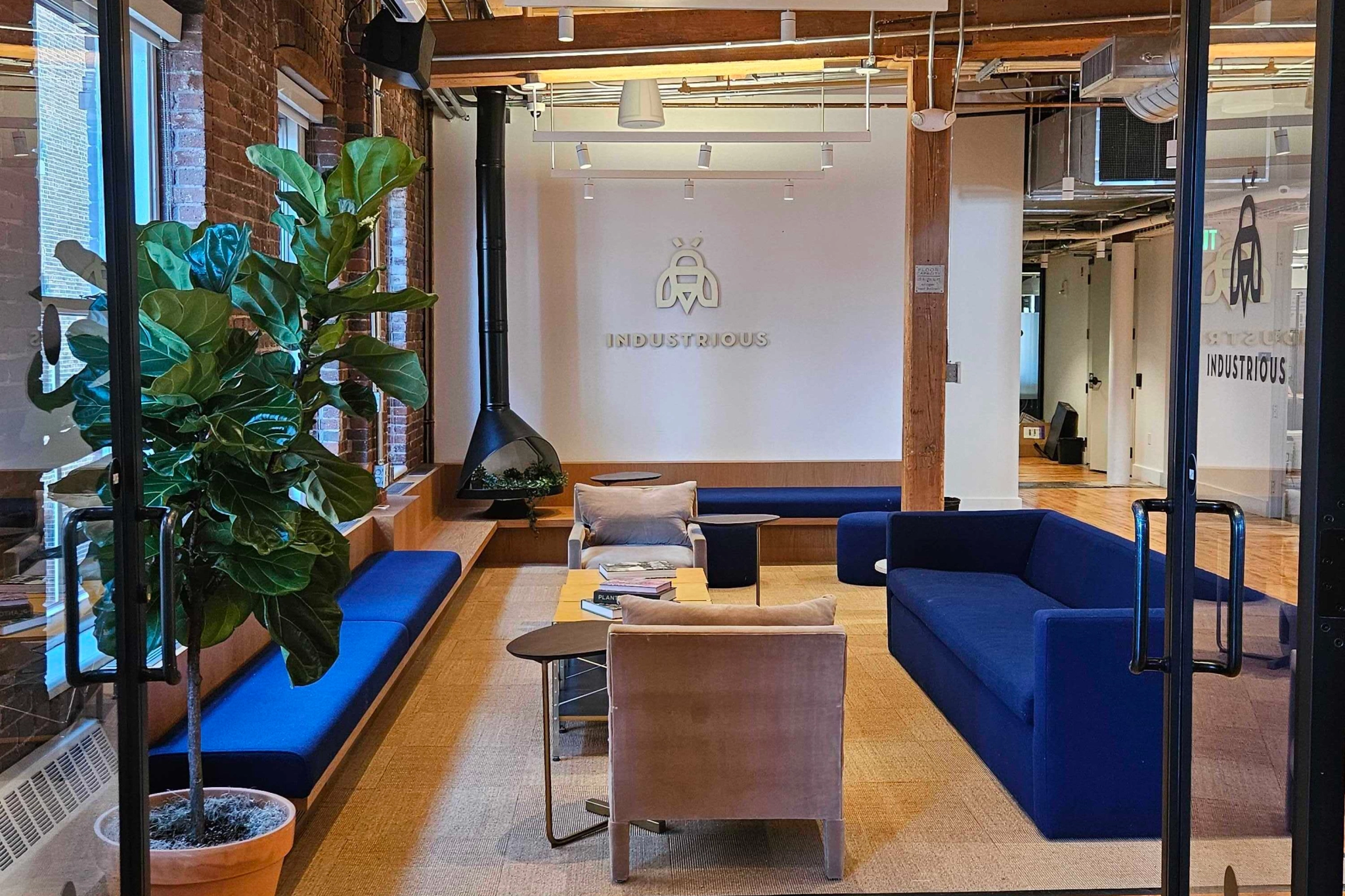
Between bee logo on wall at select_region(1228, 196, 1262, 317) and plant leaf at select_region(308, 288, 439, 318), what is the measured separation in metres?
1.89

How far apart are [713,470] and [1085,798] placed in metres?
6.09

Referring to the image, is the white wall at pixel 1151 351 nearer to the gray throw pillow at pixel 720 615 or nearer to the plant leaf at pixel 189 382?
the gray throw pillow at pixel 720 615

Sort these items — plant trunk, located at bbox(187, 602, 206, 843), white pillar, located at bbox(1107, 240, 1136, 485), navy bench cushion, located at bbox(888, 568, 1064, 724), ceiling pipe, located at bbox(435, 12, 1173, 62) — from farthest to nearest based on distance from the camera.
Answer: white pillar, located at bbox(1107, 240, 1136, 485), ceiling pipe, located at bbox(435, 12, 1173, 62), navy bench cushion, located at bbox(888, 568, 1064, 724), plant trunk, located at bbox(187, 602, 206, 843)

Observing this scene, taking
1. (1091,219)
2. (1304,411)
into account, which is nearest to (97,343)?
(1304,411)

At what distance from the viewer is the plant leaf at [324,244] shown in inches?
125

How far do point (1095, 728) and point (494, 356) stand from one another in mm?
6054

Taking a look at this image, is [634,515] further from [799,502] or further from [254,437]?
[254,437]

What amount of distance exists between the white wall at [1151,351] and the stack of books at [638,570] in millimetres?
8900

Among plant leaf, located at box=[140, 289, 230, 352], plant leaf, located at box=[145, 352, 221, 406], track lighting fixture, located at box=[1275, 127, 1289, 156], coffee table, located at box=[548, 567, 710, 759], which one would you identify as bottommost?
coffee table, located at box=[548, 567, 710, 759]

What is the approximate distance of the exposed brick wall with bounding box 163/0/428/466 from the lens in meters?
4.75

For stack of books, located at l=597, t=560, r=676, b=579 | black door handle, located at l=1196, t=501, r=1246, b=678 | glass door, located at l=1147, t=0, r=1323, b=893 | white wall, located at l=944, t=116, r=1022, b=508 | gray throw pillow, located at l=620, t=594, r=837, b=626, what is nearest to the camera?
glass door, located at l=1147, t=0, r=1323, b=893

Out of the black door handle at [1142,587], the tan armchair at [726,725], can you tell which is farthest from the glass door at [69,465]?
the black door handle at [1142,587]

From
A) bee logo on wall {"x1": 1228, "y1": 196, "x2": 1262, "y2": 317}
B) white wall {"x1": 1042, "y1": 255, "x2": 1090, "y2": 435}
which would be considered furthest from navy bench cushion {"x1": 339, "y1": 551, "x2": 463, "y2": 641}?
white wall {"x1": 1042, "y1": 255, "x2": 1090, "y2": 435}

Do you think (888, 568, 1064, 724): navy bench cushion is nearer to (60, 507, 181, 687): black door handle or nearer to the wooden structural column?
the wooden structural column
